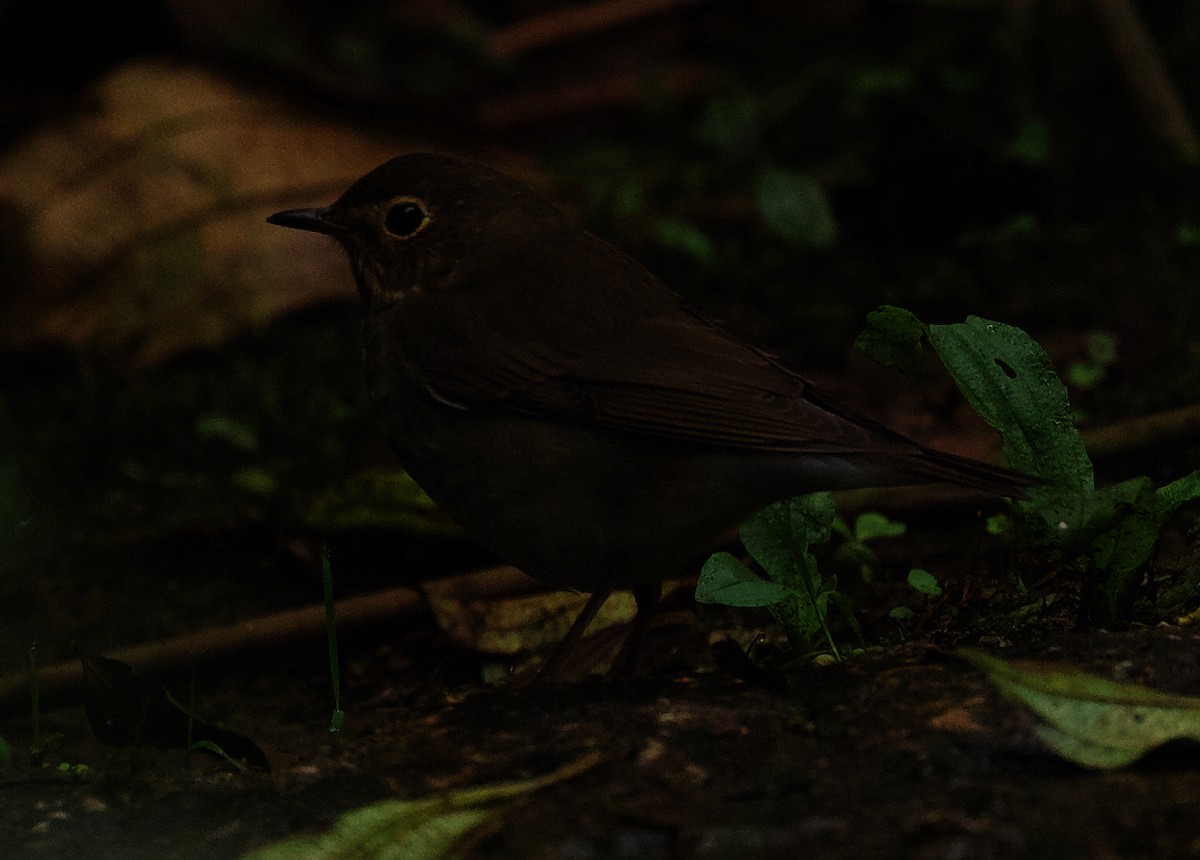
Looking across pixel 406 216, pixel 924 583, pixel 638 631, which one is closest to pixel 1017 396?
pixel 924 583

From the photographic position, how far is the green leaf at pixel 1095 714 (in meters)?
2.43

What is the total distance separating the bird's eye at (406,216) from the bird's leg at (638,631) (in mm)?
1163

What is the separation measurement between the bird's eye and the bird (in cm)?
30

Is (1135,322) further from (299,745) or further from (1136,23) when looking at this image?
(299,745)

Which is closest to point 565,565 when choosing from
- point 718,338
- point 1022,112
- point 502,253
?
point 718,338

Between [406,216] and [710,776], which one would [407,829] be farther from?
[406,216]

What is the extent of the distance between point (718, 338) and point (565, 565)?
26.1 inches

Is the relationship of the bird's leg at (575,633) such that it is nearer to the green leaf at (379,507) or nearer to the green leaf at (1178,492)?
the green leaf at (379,507)

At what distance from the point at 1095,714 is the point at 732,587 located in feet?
2.81

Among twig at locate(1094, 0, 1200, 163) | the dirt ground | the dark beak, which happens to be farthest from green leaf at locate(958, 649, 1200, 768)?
twig at locate(1094, 0, 1200, 163)

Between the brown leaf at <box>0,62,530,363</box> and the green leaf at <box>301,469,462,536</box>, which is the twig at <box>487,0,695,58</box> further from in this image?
the green leaf at <box>301,469,462,536</box>

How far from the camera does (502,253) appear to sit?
13.1 feet

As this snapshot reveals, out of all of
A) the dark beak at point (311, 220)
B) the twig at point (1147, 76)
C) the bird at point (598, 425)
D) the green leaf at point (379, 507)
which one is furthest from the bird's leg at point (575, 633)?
the twig at point (1147, 76)

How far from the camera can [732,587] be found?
3.13 m
